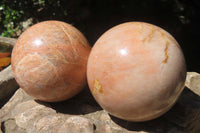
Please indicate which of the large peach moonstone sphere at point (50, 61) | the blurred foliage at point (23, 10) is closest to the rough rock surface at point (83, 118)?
the large peach moonstone sphere at point (50, 61)

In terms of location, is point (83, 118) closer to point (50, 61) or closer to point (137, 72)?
point (50, 61)

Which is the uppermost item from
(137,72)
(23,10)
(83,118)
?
(137,72)

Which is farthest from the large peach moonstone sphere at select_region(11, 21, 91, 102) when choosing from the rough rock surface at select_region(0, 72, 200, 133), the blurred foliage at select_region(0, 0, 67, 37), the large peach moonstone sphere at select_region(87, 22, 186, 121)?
the blurred foliage at select_region(0, 0, 67, 37)

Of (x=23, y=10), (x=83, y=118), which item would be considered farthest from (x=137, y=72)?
(x=23, y=10)

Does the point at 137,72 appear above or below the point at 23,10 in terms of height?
above

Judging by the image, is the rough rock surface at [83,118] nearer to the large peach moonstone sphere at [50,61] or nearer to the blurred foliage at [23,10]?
the large peach moonstone sphere at [50,61]

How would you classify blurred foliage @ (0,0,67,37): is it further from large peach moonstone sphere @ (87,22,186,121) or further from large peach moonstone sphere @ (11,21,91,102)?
large peach moonstone sphere @ (87,22,186,121)
